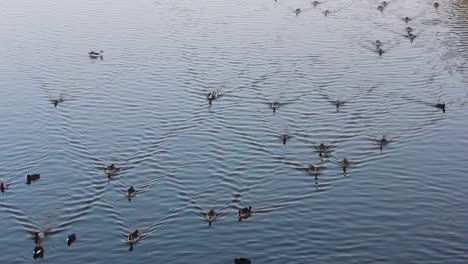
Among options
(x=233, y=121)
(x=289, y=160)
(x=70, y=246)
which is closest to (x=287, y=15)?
(x=233, y=121)

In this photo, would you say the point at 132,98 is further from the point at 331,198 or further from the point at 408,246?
the point at 408,246

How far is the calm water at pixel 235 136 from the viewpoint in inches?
1550

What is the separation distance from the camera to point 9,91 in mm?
62938

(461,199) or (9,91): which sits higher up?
(9,91)

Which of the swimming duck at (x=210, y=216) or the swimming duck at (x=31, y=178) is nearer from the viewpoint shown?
the swimming duck at (x=210, y=216)

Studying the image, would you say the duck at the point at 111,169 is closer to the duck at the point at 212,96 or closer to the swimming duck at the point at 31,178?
the swimming duck at the point at 31,178

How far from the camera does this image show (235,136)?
5253 centimetres

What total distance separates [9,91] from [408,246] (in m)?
40.8

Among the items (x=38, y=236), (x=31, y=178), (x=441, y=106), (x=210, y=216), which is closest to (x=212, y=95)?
(x=31, y=178)

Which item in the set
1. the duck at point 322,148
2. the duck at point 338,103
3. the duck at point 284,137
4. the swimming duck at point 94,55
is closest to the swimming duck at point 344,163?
the duck at point 322,148

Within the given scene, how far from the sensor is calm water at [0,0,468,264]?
39.4 meters

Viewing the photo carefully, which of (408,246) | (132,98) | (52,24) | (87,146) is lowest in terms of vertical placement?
(408,246)

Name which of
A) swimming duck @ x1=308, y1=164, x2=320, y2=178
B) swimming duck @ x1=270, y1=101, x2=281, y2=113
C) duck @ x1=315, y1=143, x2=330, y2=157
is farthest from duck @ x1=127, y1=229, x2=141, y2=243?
swimming duck @ x1=270, y1=101, x2=281, y2=113

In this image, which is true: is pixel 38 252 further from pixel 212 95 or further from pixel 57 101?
pixel 212 95
